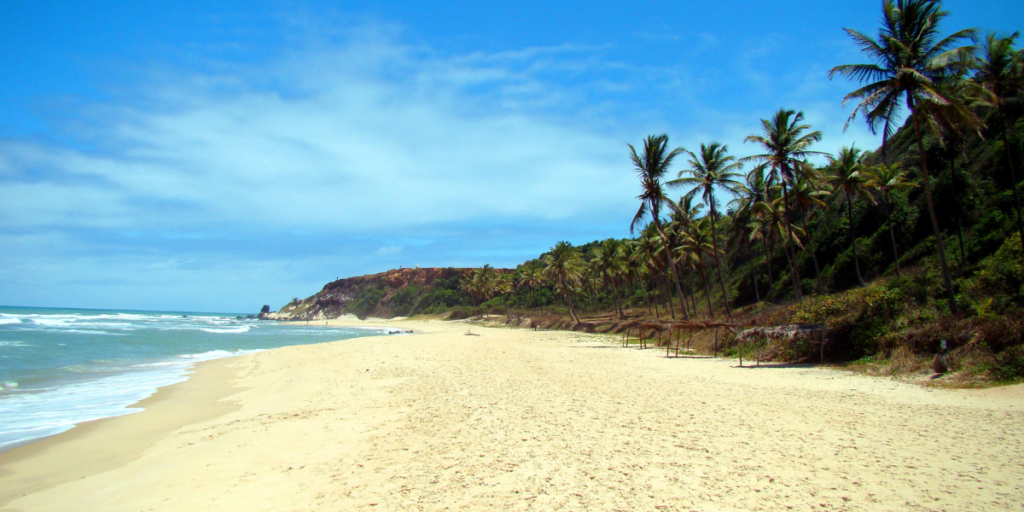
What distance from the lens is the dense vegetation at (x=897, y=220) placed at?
40.2 ft

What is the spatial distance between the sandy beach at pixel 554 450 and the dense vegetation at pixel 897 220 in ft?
8.80

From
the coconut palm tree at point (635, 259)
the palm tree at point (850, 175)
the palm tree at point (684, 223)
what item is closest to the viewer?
the palm tree at point (850, 175)

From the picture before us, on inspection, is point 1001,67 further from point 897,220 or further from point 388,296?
point 388,296

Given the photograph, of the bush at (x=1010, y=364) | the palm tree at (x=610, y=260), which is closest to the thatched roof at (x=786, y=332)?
the bush at (x=1010, y=364)

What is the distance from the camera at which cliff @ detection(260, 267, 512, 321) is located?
302ft

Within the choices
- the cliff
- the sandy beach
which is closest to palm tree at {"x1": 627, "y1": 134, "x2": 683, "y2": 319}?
the sandy beach

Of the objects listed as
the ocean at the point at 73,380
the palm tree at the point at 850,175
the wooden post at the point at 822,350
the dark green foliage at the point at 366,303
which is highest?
the palm tree at the point at 850,175

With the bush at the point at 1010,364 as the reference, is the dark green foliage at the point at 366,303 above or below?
above

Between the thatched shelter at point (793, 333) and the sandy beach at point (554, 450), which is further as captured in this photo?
the thatched shelter at point (793, 333)

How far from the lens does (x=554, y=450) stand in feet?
19.7

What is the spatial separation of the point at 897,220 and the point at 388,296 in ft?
293

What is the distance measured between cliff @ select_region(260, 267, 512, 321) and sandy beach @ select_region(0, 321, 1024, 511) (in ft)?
253

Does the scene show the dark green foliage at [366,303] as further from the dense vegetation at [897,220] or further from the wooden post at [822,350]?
the wooden post at [822,350]

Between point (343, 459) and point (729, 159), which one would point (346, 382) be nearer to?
point (343, 459)
